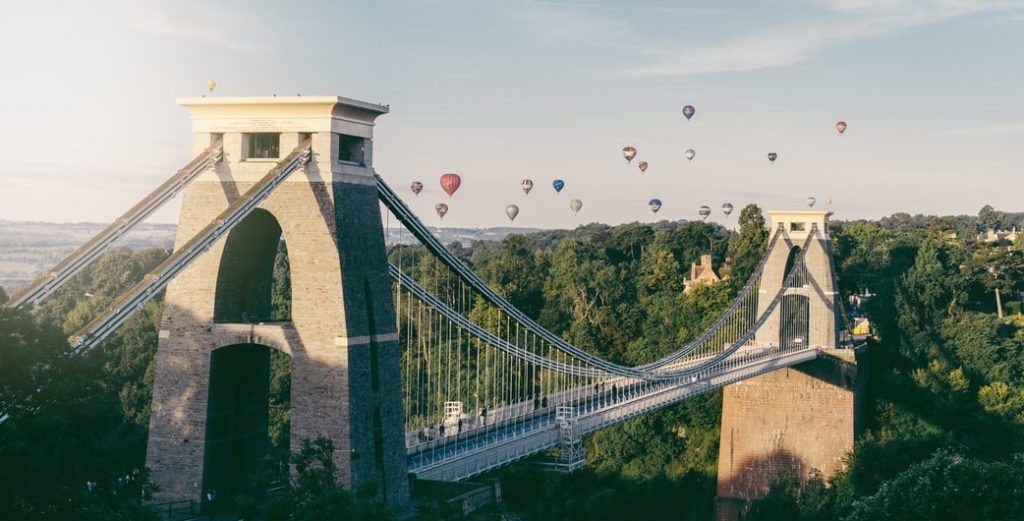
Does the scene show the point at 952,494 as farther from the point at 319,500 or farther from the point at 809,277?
the point at 809,277

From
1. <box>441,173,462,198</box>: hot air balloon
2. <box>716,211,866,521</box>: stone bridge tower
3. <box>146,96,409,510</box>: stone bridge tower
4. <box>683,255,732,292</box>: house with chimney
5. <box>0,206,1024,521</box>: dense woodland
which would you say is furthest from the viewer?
<box>683,255,732,292</box>: house with chimney

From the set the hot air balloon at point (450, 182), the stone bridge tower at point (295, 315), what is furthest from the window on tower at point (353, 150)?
the hot air balloon at point (450, 182)

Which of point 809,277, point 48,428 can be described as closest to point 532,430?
point 48,428

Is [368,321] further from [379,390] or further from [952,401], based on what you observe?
[952,401]

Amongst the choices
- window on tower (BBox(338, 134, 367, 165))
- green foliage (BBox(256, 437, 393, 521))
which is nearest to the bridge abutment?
window on tower (BBox(338, 134, 367, 165))

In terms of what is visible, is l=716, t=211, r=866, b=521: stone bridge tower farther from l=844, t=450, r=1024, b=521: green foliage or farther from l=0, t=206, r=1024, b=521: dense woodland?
l=844, t=450, r=1024, b=521: green foliage

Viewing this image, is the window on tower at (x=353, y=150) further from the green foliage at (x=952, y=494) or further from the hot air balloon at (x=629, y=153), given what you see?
the hot air balloon at (x=629, y=153)
